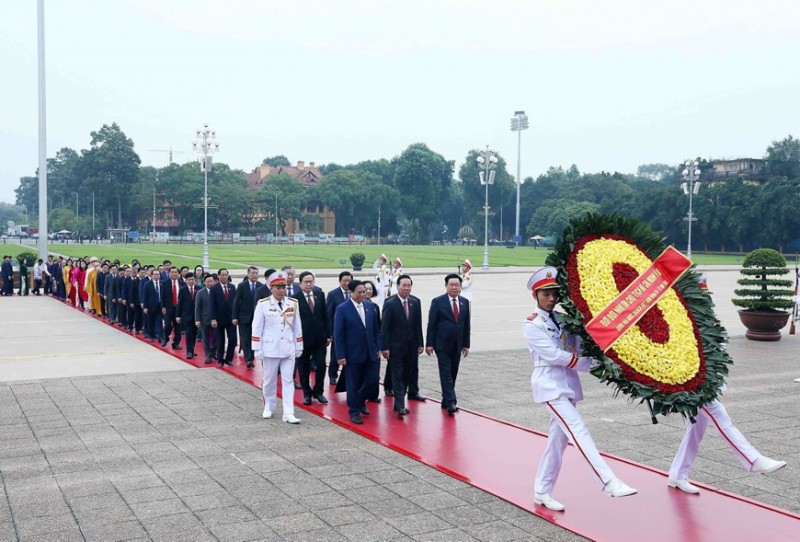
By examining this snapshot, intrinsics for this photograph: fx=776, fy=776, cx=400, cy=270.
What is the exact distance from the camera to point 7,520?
5805 mm

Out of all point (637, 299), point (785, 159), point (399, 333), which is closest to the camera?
point (637, 299)

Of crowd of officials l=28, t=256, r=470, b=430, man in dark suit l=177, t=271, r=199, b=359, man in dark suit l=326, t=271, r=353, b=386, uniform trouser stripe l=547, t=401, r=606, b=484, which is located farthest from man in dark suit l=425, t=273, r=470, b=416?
man in dark suit l=177, t=271, r=199, b=359

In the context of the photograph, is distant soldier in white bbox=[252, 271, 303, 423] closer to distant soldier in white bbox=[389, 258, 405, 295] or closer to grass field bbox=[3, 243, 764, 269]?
distant soldier in white bbox=[389, 258, 405, 295]

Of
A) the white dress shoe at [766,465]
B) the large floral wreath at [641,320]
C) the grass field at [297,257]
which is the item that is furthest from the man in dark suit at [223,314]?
the grass field at [297,257]

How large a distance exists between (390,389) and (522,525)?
199 inches

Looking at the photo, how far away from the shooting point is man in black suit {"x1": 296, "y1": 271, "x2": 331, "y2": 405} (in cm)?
1023

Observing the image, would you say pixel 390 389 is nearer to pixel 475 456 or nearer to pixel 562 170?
pixel 475 456

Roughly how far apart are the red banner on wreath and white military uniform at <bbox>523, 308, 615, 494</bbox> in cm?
35

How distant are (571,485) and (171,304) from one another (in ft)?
33.5

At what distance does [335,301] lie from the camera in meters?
11.1

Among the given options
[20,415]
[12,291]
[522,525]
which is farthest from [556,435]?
[12,291]

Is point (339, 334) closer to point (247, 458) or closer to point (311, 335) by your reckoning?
point (311, 335)

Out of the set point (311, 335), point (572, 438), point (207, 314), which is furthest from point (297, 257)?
point (572, 438)

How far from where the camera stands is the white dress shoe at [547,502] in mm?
5980
